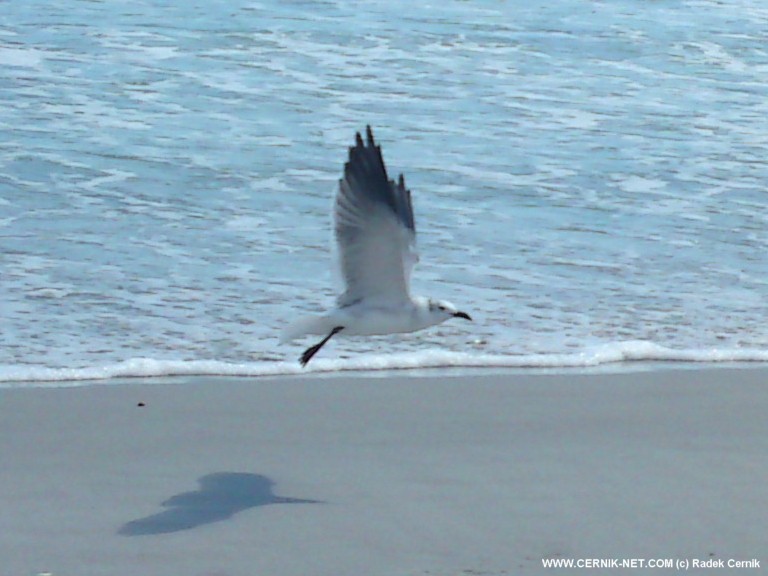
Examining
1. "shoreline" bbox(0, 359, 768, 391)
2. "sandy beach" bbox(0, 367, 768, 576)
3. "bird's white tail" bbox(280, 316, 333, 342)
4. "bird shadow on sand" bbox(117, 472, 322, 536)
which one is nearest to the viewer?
"sandy beach" bbox(0, 367, 768, 576)

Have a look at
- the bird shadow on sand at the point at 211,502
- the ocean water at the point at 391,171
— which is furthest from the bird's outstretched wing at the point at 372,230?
the bird shadow on sand at the point at 211,502

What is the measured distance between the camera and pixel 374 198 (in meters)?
4.56

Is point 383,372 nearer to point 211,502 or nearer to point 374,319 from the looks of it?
point 374,319

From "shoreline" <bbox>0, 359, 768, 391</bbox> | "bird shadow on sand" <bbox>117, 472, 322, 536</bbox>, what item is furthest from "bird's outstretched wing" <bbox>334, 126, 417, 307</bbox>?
"bird shadow on sand" <bbox>117, 472, 322, 536</bbox>

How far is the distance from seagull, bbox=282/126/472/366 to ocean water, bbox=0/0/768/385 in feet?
1.19

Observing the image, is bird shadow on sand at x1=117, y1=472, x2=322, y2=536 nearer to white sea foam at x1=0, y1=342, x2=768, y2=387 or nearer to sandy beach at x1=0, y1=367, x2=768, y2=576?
sandy beach at x1=0, y1=367, x2=768, y2=576

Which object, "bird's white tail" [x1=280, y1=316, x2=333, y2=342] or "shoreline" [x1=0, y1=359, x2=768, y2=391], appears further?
"shoreline" [x1=0, y1=359, x2=768, y2=391]

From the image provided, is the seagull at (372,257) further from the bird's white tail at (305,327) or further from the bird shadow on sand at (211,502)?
the bird shadow on sand at (211,502)

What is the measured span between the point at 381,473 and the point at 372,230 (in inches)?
29.5

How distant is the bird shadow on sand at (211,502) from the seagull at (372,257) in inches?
24.2

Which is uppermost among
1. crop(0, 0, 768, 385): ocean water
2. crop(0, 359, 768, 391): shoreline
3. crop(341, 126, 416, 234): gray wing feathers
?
crop(341, 126, 416, 234): gray wing feathers

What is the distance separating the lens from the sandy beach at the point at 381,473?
3715 millimetres

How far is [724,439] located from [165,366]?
6.27ft

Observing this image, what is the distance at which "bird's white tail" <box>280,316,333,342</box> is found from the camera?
4.73 m
